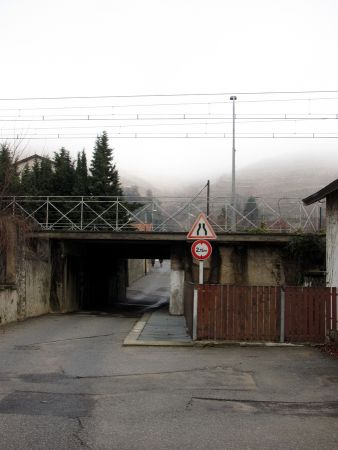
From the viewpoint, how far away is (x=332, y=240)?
12.7 meters

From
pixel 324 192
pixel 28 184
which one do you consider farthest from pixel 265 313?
pixel 28 184

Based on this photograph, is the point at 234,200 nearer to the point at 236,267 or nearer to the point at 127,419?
the point at 236,267

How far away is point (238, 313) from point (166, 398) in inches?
213

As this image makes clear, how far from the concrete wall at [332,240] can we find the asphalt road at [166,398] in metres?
2.13

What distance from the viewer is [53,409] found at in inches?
259

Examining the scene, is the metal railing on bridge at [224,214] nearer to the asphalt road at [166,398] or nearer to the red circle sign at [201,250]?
the red circle sign at [201,250]

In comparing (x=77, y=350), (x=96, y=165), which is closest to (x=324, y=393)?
(x=77, y=350)

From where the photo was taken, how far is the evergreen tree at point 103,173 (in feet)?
126

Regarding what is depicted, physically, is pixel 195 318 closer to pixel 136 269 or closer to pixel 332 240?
pixel 332 240

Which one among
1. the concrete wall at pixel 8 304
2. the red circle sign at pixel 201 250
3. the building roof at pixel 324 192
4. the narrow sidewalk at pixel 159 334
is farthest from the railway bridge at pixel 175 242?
the red circle sign at pixel 201 250

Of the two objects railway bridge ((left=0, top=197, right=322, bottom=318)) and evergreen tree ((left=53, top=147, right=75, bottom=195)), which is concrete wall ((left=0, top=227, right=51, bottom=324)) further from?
evergreen tree ((left=53, top=147, right=75, bottom=195))

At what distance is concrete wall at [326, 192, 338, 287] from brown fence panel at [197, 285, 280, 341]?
148 centimetres

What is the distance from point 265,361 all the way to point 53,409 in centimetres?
485

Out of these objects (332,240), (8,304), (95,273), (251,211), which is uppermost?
(251,211)
